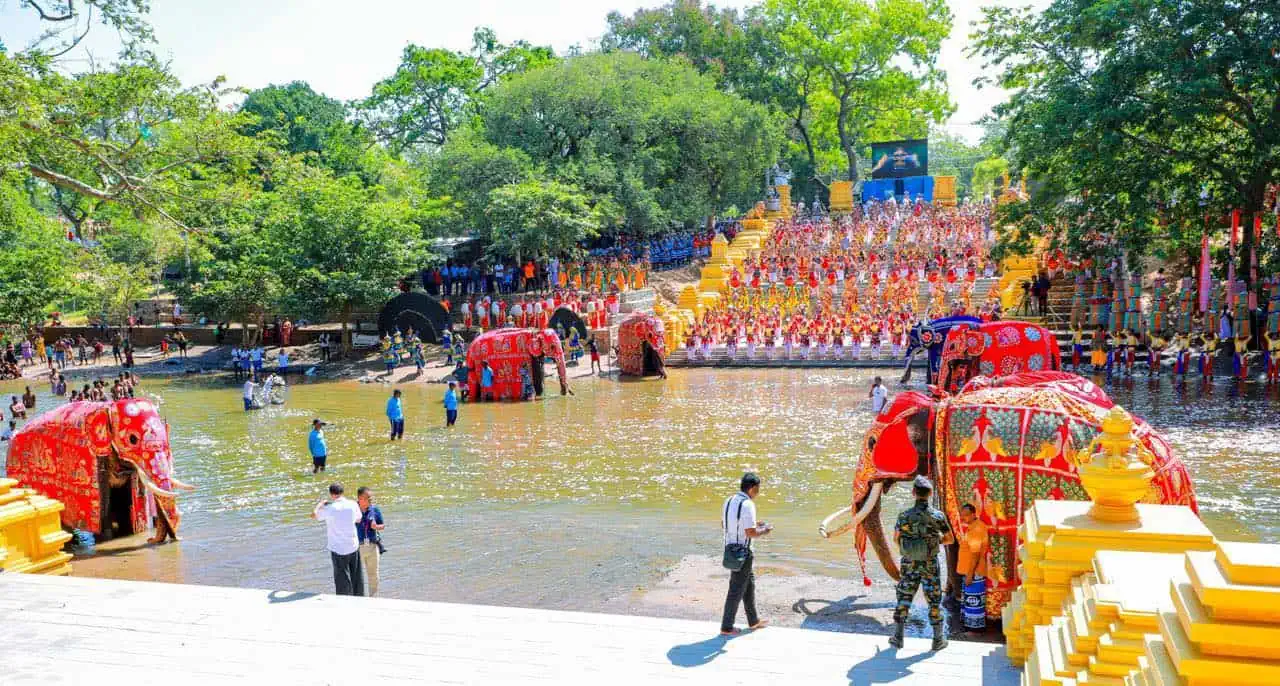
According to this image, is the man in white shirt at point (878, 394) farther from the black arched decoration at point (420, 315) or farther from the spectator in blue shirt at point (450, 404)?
the black arched decoration at point (420, 315)

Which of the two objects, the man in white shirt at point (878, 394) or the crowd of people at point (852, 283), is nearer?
the man in white shirt at point (878, 394)

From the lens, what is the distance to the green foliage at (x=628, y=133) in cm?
3947

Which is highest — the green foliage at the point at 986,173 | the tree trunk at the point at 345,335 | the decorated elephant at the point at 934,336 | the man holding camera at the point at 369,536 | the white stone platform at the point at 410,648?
the green foliage at the point at 986,173

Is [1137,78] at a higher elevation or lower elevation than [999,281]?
higher

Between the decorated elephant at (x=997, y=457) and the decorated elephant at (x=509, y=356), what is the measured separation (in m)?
16.1

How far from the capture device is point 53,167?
14844mm

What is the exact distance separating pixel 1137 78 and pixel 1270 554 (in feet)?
73.4

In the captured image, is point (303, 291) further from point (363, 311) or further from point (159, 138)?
point (159, 138)

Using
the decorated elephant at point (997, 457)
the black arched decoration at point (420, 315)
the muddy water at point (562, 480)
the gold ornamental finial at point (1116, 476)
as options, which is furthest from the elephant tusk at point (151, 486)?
the black arched decoration at point (420, 315)

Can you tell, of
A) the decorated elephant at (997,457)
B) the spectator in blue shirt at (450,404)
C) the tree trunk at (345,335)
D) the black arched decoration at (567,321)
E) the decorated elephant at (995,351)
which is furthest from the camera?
the tree trunk at (345,335)

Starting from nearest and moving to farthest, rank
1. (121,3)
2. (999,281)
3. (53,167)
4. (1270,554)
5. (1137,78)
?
(1270,554) < (121,3) < (53,167) < (1137,78) < (999,281)

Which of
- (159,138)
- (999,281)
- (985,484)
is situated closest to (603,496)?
(985,484)

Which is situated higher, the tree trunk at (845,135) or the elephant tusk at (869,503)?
the tree trunk at (845,135)

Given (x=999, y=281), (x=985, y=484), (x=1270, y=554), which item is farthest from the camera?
(x=999, y=281)
